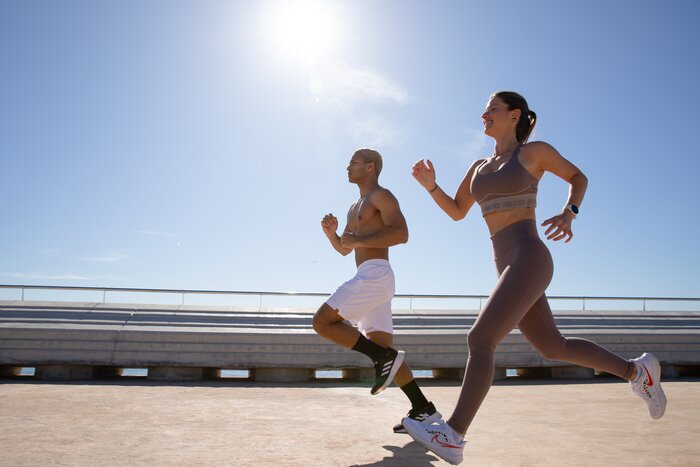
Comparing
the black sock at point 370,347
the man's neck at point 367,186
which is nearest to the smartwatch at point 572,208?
the black sock at point 370,347

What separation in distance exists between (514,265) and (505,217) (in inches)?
14.4

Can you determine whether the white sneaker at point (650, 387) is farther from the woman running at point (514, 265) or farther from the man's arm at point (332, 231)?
the man's arm at point (332, 231)

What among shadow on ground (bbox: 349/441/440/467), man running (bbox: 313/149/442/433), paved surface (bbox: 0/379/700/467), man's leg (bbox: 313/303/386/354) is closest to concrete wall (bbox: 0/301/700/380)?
paved surface (bbox: 0/379/700/467)

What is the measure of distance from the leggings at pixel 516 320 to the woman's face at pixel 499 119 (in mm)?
732

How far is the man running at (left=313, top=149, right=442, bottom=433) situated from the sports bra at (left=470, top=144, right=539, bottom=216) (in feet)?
3.97

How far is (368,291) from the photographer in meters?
4.32

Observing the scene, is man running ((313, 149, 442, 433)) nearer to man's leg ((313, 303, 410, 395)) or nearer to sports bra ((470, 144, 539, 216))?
man's leg ((313, 303, 410, 395))

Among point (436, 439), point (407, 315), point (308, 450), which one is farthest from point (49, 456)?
point (407, 315)

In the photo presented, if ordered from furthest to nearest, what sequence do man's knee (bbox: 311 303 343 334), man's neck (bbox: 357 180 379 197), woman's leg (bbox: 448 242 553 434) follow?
man's neck (bbox: 357 180 379 197) → man's knee (bbox: 311 303 343 334) → woman's leg (bbox: 448 242 553 434)

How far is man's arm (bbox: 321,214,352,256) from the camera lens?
5.02 meters

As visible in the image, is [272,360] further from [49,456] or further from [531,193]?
[531,193]

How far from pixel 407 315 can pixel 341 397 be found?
4813 mm

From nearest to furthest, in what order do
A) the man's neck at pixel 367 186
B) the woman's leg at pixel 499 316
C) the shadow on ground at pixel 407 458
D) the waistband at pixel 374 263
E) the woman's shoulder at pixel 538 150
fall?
the woman's leg at pixel 499 316
the shadow on ground at pixel 407 458
the woman's shoulder at pixel 538 150
the waistband at pixel 374 263
the man's neck at pixel 367 186

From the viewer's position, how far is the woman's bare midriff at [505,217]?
3.35m
